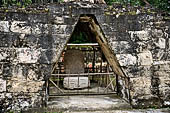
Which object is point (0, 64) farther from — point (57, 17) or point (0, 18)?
point (57, 17)

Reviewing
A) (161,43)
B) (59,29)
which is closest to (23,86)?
(59,29)

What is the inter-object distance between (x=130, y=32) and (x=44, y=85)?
2.79 meters

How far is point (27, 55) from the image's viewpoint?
208 inches

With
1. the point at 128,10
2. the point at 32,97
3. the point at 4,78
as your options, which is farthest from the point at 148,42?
the point at 4,78

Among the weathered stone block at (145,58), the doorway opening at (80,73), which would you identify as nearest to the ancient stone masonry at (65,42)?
the weathered stone block at (145,58)

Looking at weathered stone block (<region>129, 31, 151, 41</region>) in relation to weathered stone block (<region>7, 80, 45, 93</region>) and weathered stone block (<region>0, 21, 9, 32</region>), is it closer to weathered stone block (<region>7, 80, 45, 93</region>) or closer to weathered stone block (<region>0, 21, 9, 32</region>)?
weathered stone block (<region>7, 80, 45, 93</region>)

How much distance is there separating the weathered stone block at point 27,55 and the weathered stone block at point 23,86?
55cm

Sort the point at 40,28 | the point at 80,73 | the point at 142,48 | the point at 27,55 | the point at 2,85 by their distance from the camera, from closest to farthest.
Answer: the point at 2,85 → the point at 27,55 → the point at 40,28 → the point at 142,48 → the point at 80,73

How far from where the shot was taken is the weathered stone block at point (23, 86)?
17.1 feet

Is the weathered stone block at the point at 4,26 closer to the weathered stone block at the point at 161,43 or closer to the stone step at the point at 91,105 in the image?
the stone step at the point at 91,105

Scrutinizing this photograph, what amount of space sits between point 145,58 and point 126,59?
0.56 m

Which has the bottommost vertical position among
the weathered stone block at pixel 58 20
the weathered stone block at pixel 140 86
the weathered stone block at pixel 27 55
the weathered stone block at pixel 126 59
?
the weathered stone block at pixel 140 86

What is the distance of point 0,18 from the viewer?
529 centimetres

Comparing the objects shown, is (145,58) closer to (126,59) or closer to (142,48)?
(142,48)
